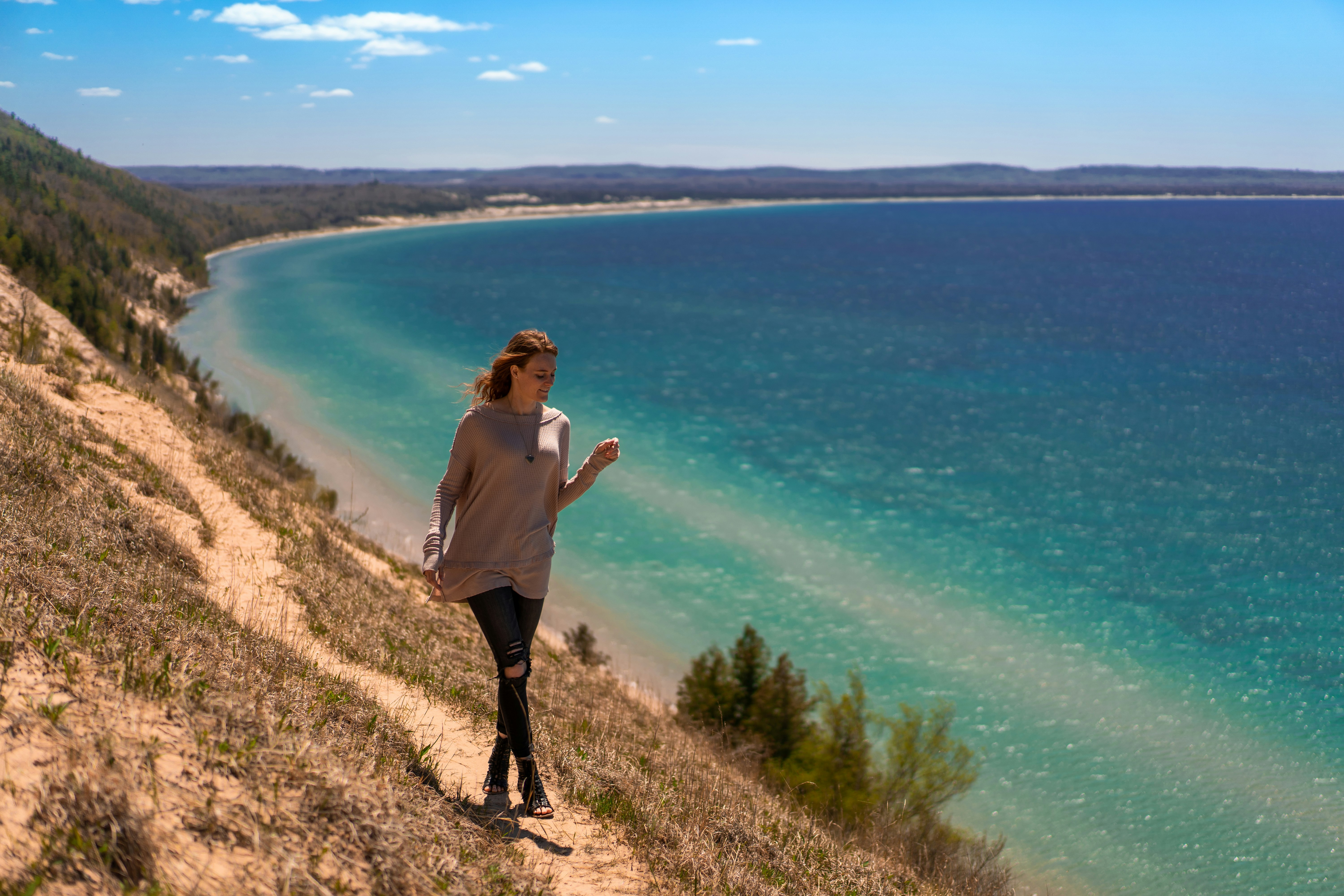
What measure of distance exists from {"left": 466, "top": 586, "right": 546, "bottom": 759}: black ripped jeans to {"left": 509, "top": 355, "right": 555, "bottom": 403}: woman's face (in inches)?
36.5

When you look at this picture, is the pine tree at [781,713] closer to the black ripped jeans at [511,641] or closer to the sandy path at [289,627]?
the sandy path at [289,627]

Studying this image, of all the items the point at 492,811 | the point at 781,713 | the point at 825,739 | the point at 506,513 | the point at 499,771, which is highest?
the point at 506,513

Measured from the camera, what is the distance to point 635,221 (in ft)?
565

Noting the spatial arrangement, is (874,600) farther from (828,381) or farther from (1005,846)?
(828,381)

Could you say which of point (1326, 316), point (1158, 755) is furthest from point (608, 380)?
point (1326, 316)

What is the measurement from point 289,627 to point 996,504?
2054cm

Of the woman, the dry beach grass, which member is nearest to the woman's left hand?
the woman

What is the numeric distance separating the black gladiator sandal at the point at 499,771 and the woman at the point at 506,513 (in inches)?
7.6

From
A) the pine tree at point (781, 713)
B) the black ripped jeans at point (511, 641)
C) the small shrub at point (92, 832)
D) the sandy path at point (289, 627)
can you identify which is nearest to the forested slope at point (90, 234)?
the sandy path at point (289, 627)

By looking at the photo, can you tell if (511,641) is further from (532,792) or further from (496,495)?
(532,792)

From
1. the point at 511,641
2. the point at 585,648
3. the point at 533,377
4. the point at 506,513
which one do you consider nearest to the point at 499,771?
the point at 511,641

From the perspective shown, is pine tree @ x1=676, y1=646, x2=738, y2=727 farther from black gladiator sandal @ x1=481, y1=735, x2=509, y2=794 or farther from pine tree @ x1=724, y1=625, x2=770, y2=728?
black gladiator sandal @ x1=481, y1=735, x2=509, y2=794

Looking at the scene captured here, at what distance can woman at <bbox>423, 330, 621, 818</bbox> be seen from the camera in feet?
12.3

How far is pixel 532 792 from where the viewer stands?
161 inches
